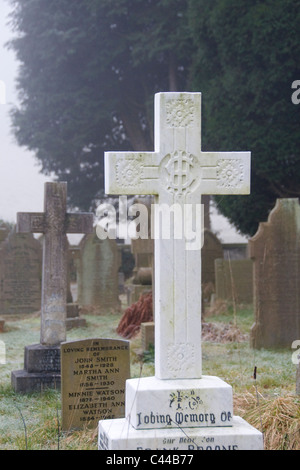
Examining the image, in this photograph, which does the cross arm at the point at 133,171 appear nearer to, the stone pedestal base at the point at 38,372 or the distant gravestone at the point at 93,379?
the distant gravestone at the point at 93,379

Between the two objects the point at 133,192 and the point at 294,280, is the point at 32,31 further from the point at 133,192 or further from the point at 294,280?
the point at 133,192

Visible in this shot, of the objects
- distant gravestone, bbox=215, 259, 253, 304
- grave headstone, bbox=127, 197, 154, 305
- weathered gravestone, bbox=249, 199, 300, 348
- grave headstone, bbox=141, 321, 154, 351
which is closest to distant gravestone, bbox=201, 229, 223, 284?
distant gravestone, bbox=215, 259, 253, 304

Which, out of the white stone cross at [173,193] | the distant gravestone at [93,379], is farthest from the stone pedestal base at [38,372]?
the white stone cross at [173,193]

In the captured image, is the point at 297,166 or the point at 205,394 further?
the point at 297,166

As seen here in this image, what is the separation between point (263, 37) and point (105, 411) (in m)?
12.2

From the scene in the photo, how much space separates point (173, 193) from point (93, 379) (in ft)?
7.63

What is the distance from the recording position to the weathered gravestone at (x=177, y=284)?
456cm

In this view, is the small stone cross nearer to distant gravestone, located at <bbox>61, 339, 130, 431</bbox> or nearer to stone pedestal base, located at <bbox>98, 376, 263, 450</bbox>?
distant gravestone, located at <bbox>61, 339, 130, 431</bbox>

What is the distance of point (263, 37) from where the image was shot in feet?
53.6

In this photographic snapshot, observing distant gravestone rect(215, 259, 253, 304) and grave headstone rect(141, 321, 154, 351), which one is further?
distant gravestone rect(215, 259, 253, 304)

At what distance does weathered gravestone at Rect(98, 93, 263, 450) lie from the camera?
15.0 feet

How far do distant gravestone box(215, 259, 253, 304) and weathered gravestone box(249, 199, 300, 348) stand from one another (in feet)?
14.8

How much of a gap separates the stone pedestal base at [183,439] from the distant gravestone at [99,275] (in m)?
10.9

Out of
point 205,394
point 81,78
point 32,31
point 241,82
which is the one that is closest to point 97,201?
point 81,78
